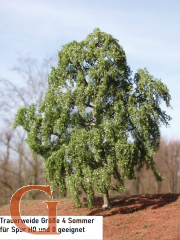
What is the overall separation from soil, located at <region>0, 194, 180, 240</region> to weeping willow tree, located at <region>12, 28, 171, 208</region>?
3.69 feet

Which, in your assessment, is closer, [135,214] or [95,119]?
[135,214]

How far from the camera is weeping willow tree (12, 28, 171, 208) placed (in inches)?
510

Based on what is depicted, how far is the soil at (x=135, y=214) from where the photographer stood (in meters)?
11.0

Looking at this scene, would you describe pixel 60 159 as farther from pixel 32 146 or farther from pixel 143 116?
pixel 143 116

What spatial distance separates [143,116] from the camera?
42.8ft

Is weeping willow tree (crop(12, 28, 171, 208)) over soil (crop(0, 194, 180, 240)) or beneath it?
over

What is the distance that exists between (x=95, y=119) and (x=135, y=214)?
5.20 m

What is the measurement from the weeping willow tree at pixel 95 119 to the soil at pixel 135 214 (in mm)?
1125

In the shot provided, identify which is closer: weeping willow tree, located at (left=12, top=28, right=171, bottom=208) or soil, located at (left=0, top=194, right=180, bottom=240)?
soil, located at (left=0, top=194, right=180, bottom=240)

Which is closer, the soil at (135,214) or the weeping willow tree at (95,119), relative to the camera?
the soil at (135,214)

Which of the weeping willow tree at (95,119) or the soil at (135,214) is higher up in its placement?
the weeping willow tree at (95,119)

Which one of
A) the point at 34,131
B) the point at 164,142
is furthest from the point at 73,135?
the point at 164,142

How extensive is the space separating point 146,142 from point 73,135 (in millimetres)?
3777

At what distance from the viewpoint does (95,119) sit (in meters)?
14.4
